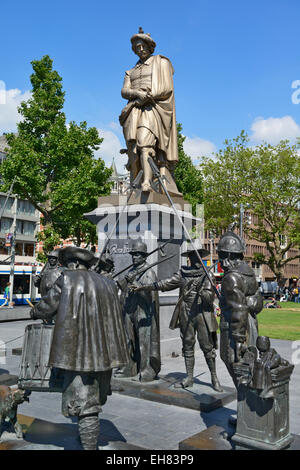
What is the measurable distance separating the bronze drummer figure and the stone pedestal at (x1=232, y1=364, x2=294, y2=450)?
1.37m

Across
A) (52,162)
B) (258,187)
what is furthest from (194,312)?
(258,187)

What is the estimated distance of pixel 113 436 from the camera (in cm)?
564

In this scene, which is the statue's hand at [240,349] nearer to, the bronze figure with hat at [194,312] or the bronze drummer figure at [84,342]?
the bronze drummer figure at [84,342]

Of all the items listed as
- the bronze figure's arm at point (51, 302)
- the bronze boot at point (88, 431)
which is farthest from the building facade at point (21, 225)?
the bronze boot at point (88, 431)

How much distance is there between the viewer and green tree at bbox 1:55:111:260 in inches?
1090

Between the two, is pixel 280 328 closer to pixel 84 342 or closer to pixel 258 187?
pixel 84 342

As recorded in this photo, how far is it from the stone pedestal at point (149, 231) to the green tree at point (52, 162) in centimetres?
1723

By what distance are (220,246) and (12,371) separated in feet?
19.1

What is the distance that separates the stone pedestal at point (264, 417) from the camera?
457cm

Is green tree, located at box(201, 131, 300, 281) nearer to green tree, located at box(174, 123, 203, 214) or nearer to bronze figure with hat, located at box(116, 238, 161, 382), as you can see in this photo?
green tree, located at box(174, 123, 203, 214)

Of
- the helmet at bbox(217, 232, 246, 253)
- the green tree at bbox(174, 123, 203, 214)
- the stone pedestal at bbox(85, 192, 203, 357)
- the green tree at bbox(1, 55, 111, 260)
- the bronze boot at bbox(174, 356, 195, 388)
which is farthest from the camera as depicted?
the green tree at bbox(174, 123, 203, 214)

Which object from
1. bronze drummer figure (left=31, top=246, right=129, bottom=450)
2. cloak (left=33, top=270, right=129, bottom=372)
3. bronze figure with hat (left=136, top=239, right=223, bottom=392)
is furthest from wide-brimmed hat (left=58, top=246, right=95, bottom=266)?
bronze figure with hat (left=136, top=239, right=223, bottom=392)
